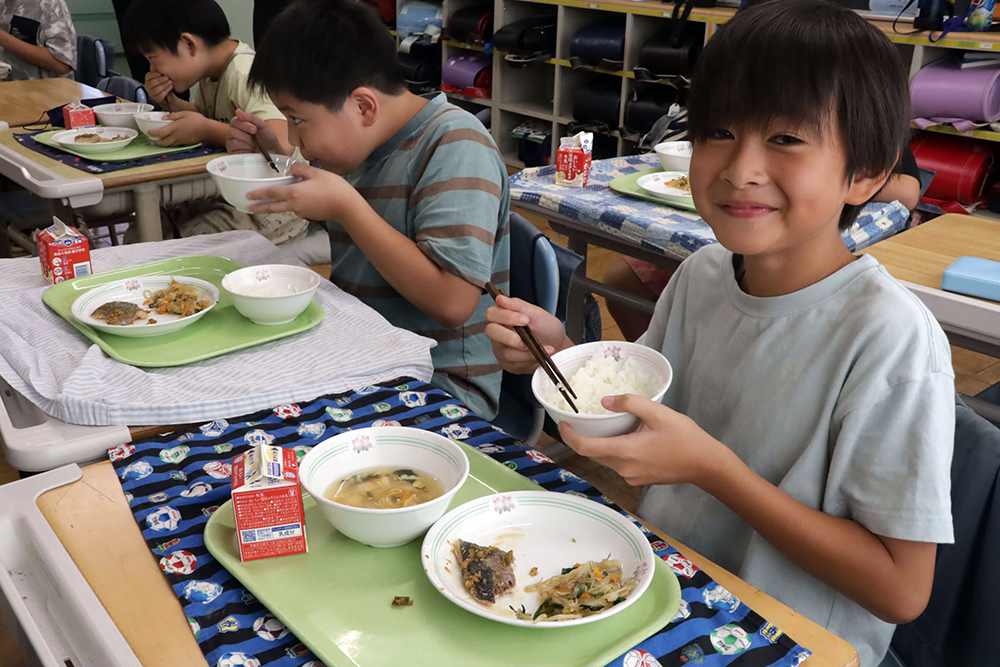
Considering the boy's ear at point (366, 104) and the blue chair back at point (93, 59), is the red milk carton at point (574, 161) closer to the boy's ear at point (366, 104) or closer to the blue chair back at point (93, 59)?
the boy's ear at point (366, 104)

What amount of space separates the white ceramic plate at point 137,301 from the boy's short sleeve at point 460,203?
0.38 metres

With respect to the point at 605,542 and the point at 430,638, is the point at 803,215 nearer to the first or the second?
the point at 605,542

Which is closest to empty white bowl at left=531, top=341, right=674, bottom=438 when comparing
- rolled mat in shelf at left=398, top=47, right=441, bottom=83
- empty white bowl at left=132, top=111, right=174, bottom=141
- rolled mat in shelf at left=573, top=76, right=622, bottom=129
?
empty white bowl at left=132, top=111, right=174, bottom=141

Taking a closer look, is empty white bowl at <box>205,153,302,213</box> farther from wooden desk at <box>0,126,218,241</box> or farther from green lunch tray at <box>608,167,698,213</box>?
green lunch tray at <box>608,167,698,213</box>

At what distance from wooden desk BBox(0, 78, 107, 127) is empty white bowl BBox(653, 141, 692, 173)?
2.08 m

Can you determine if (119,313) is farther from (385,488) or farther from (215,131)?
(215,131)

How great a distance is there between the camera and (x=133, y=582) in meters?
0.74

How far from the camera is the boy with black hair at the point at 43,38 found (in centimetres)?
408

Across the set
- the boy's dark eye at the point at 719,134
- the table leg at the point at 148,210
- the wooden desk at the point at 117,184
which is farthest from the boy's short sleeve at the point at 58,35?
the boy's dark eye at the point at 719,134

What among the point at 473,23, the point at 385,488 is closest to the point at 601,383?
the point at 385,488

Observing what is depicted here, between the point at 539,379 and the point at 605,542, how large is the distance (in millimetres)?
214

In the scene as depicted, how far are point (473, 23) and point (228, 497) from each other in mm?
4912

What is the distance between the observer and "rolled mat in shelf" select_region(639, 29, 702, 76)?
4164mm

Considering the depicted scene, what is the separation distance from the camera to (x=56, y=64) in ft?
13.5
